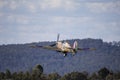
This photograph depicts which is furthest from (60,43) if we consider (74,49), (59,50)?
(74,49)

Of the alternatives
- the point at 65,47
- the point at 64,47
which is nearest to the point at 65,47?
the point at 65,47

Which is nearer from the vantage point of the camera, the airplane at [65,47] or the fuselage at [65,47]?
the airplane at [65,47]

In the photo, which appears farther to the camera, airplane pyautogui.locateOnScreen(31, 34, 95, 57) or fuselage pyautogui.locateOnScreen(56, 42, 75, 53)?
fuselage pyautogui.locateOnScreen(56, 42, 75, 53)

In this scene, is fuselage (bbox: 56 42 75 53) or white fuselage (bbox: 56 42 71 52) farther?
white fuselage (bbox: 56 42 71 52)

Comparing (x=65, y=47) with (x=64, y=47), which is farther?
(x=64, y=47)

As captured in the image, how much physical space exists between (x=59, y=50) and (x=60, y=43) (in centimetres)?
551

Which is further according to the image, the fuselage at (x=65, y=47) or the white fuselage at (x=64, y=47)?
the white fuselage at (x=64, y=47)

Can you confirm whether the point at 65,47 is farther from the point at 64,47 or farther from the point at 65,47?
the point at 64,47

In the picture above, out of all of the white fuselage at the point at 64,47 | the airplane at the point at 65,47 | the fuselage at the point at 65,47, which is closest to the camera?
the airplane at the point at 65,47

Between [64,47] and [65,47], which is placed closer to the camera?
[65,47]

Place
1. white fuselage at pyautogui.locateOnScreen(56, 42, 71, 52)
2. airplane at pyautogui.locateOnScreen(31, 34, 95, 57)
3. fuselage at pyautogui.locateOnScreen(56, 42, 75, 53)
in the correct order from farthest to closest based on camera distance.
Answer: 1. white fuselage at pyautogui.locateOnScreen(56, 42, 71, 52)
2. fuselage at pyautogui.locateOnScreen(56, 42, 75, 53)
3. airplane at pyautogui.locateOnScreen(31, 34, 95, 57)

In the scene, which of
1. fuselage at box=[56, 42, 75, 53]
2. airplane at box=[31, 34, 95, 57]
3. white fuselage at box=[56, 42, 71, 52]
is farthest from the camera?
white fuselage at box=[56, 42, 71, 52]

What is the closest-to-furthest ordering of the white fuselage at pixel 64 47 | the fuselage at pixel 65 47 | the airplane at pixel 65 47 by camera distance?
the airplane at pixel 65 47 → the fuselage at pixel 65 47 → the white fuselage at pixel 64 47

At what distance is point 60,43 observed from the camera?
144m
